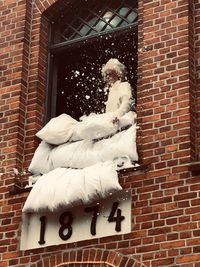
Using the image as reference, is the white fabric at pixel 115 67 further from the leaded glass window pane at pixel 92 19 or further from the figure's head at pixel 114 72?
the leaded glass window pane at pixel 92 19

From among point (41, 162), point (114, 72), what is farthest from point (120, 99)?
point (41, 162)

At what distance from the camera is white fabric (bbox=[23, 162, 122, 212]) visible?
29.8ft

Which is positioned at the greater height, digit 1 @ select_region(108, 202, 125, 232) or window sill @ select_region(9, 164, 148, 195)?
window sill @ select_region(9, 164, 148, 195)

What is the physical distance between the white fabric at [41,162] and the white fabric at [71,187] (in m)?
0.35

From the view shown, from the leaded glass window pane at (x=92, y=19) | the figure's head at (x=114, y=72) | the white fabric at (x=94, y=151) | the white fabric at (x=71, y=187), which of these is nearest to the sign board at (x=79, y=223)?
the white fabric at (x=71, y=187)

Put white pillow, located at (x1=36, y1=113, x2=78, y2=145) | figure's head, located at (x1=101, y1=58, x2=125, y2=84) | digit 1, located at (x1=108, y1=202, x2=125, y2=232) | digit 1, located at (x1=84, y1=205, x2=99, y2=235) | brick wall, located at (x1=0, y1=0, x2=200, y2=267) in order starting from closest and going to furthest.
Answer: brick wall, located at (x1=0, y1=0, x2=200, y2=267), digit 1, located at (x1=108, y1=202, x2=125, y2=232), digit 1, located at (x1=84, y1=205, x2=99, y2=235), white pillow, located at (x1=36, y1=113, x2=78, y2=145), figure's head, located at (x1=101, y1=58, x2=125, y2=84)

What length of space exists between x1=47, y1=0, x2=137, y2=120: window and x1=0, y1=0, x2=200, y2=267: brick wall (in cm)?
23

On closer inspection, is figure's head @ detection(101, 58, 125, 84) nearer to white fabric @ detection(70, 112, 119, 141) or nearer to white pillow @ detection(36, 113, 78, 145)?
white fabric @ detection(70, 112, 119, 141)

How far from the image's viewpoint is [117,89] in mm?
10258

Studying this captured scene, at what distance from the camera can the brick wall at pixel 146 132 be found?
28.8 ft

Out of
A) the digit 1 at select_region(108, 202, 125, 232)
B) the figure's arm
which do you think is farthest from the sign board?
the figure's arm

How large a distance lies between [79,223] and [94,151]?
928 mm

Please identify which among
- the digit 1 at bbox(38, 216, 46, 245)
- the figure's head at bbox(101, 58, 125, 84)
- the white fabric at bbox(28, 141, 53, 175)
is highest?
the figure's head at bbox(101, 58, 125, 84)

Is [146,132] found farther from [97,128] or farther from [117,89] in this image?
[117,89]
